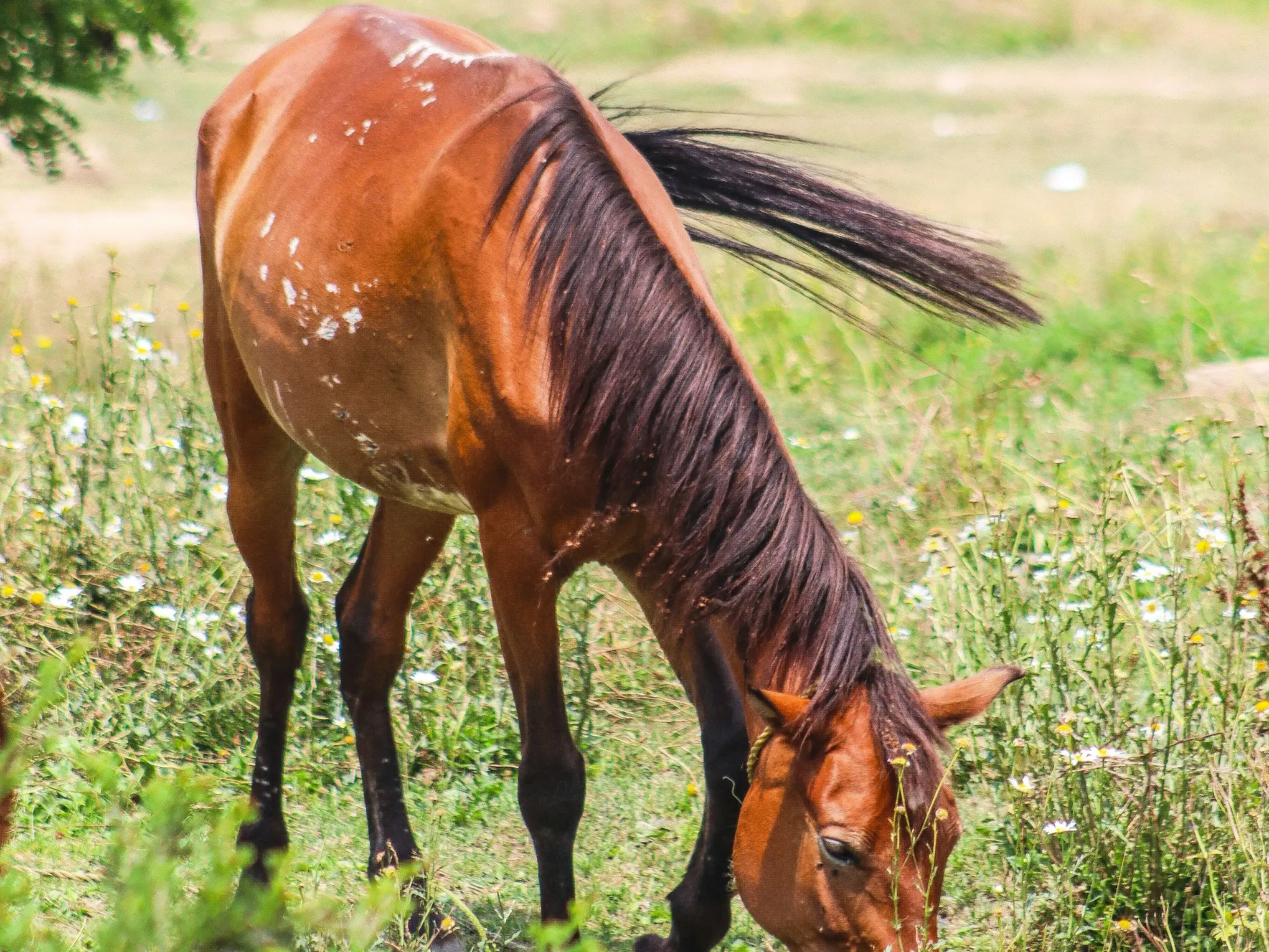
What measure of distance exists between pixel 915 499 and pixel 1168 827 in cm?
212

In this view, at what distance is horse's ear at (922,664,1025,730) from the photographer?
2.45 metres

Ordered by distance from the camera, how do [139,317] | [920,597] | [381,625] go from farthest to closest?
1. [139,317]
2. [920,597]
3. [381,625]

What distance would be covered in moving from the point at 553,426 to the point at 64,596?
78.6 inches

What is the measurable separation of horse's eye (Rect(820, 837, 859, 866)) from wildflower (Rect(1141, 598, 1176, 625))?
1.20 meters

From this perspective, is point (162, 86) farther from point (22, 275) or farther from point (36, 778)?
point (36, 778)

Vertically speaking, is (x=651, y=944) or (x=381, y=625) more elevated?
(x=381, y=625)

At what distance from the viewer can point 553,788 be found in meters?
3.03

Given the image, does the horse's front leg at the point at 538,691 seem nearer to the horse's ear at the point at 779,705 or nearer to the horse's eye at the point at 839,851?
the horse's ear at the point at 779,705

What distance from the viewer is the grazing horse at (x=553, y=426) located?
2.44m

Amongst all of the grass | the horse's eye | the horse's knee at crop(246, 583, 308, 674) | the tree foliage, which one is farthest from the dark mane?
the tree foliage

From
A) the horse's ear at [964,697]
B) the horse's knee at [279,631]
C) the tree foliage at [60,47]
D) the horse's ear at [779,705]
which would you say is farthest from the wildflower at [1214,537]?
the tree foliage at [60,47]

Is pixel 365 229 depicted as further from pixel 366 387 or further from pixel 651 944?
pixel 651 944

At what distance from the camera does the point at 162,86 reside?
45.3ft

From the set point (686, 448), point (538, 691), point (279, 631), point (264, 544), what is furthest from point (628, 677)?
point (686, 448)
